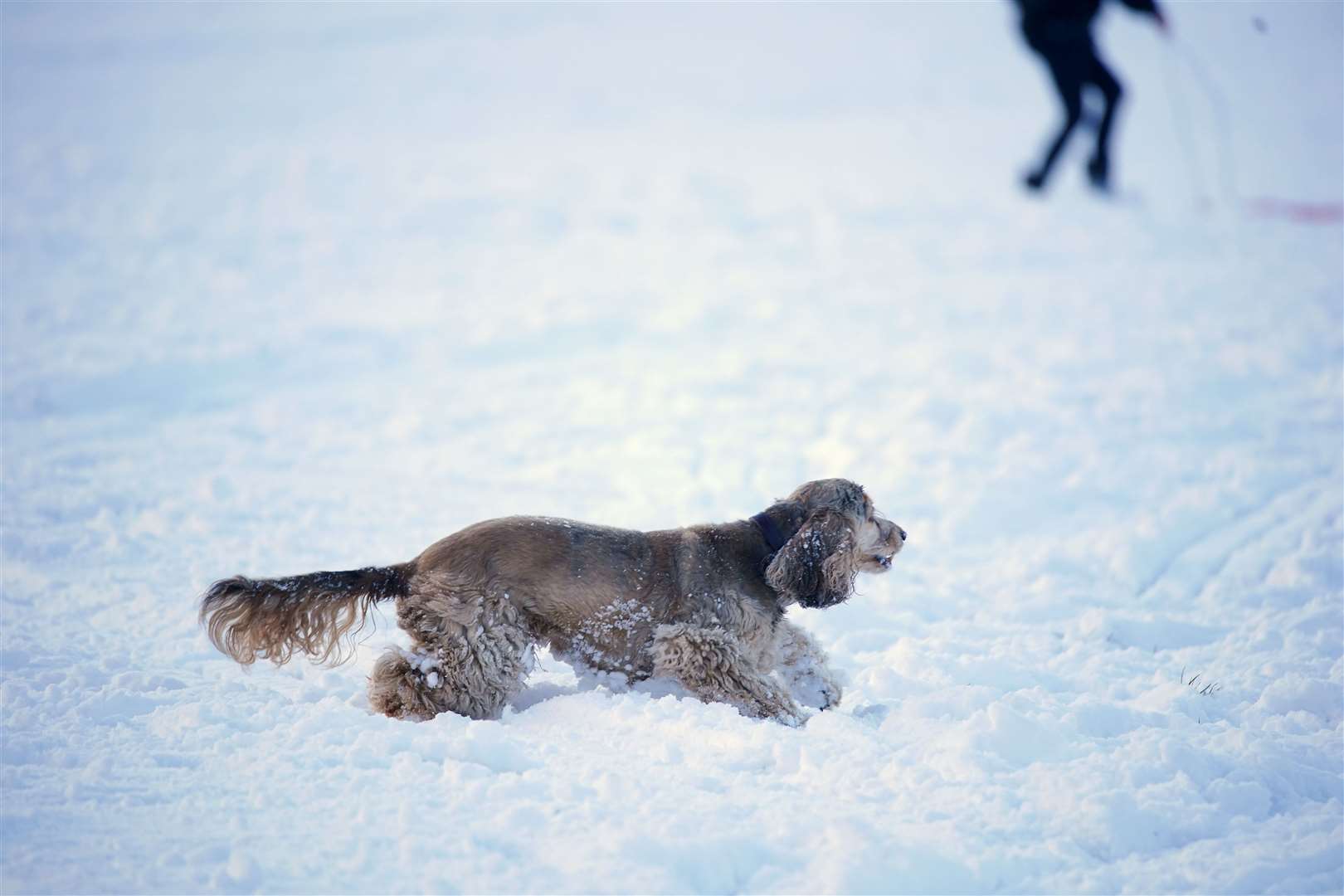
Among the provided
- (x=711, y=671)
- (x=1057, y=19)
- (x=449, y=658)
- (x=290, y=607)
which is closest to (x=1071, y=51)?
(x=1057, y=19)

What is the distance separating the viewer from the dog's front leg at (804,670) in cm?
506

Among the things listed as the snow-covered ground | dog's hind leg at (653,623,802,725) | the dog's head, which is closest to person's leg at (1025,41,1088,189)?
the snow-covered ground

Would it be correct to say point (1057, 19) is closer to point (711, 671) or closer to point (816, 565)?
point (816, 565)

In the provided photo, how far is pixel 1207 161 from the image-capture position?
60.9 feet

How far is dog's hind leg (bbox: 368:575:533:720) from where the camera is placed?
4398 mm

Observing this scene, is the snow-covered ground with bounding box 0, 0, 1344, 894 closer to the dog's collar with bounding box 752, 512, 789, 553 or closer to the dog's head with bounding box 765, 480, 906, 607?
the dog's head with bounding box 765, 480, 906, 607

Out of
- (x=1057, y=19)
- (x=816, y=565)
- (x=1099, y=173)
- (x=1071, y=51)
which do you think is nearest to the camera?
(x=816, y=565)

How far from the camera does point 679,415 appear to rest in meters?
10.6

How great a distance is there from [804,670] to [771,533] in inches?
26.3

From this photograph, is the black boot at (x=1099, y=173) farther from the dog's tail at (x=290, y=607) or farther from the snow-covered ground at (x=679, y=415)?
the dog's tail at (x=290, y=607)

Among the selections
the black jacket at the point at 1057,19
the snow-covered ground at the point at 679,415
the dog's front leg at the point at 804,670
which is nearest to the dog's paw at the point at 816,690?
the dog's front leg at the point at 804,670

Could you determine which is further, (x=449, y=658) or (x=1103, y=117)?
(x=1103, y=117)

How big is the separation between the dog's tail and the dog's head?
1.67 metres

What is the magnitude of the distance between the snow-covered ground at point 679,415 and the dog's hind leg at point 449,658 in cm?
27
